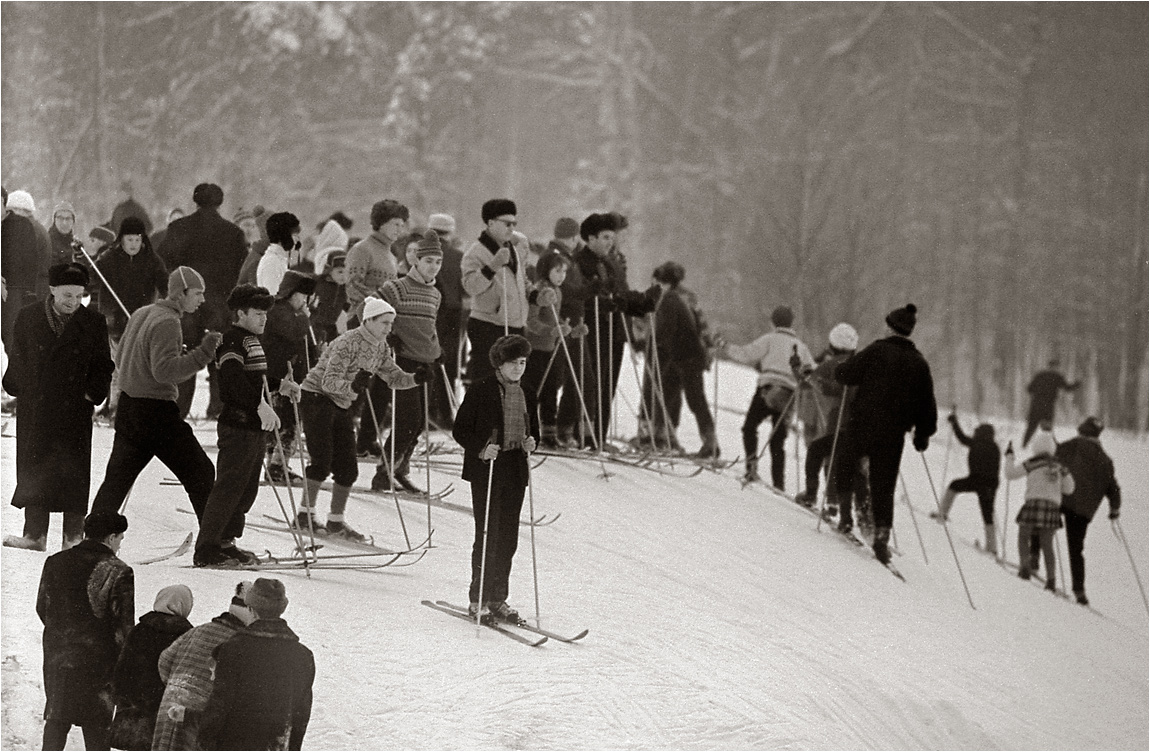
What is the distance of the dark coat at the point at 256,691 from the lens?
18.6 feet

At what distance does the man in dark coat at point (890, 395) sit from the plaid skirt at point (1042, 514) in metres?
3.33

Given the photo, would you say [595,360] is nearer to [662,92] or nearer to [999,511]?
[999,511]

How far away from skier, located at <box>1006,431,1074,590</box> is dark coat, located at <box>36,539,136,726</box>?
976 cm

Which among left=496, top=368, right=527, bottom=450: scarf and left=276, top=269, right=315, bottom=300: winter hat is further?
left=276, top=269, right=315, bottom=300: winter hat

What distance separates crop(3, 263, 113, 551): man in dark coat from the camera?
757 centimetres

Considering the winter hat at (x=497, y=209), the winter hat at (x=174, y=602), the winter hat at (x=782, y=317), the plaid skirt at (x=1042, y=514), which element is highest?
the winter hat at (x=497, y=209)

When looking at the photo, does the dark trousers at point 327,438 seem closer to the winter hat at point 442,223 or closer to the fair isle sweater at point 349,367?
the fair isle sweater at point 349,367

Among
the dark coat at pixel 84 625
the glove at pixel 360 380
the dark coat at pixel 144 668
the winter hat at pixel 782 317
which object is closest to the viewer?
the dark coat at pixel 144 668

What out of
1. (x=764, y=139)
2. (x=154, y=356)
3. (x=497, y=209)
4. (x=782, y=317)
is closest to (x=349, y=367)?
(x=154, y=356)

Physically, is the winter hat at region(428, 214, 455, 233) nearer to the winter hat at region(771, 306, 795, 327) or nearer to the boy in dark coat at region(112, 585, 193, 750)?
the winter hat at region(771, 306, 795, 327)

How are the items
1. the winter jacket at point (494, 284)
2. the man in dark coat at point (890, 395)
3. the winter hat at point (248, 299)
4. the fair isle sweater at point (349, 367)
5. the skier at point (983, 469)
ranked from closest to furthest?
the winter hat at point (248, 299) → the fair isle sweater at point (349, 367) → the winter jacket at point (494, 284) → the man in dark coat at point (890, 395) → the skier at point (983, 469)

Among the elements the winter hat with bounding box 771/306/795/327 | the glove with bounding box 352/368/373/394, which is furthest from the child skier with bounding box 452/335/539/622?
the winter hat with bounding box 771/306/795/327

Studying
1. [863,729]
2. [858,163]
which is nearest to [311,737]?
[863,729]

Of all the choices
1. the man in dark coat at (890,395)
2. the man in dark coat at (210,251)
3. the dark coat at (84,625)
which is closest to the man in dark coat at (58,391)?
the dark coat at (84,625)
